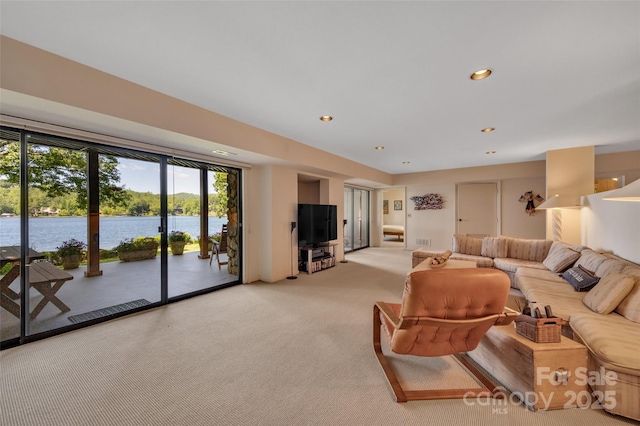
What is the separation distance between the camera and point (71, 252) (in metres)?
2.91

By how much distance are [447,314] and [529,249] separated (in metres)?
4.08

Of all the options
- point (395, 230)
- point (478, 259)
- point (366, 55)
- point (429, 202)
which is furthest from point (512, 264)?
point (395, 230)

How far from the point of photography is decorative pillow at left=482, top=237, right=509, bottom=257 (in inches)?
185

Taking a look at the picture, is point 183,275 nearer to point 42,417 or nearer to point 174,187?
point 174,187

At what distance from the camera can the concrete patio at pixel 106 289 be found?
264 cm

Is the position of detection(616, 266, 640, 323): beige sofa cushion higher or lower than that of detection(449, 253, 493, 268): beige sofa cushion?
higher

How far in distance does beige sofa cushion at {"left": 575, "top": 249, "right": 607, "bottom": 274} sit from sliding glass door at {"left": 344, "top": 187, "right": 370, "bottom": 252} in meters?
5.29

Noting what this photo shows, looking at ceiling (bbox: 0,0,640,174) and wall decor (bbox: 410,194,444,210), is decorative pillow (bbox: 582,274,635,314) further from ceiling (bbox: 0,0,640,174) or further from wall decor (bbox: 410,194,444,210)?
wall decor (bbox: 410,194,444,210)

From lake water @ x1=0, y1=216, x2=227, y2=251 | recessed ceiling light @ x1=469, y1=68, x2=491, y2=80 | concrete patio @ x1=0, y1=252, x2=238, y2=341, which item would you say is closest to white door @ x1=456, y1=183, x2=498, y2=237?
recessed ceiling light @ x1=469, y1=68, x2=491, y2=80

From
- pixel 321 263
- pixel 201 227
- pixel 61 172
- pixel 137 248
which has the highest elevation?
pixel 61 172

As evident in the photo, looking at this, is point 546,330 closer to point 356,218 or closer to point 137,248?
point 137,248

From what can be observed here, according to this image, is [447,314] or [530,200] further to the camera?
[530,200]

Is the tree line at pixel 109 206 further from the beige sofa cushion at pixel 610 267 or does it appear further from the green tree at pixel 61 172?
the beige sofa cushion at pixel 610 267

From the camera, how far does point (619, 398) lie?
1567 millimetres
